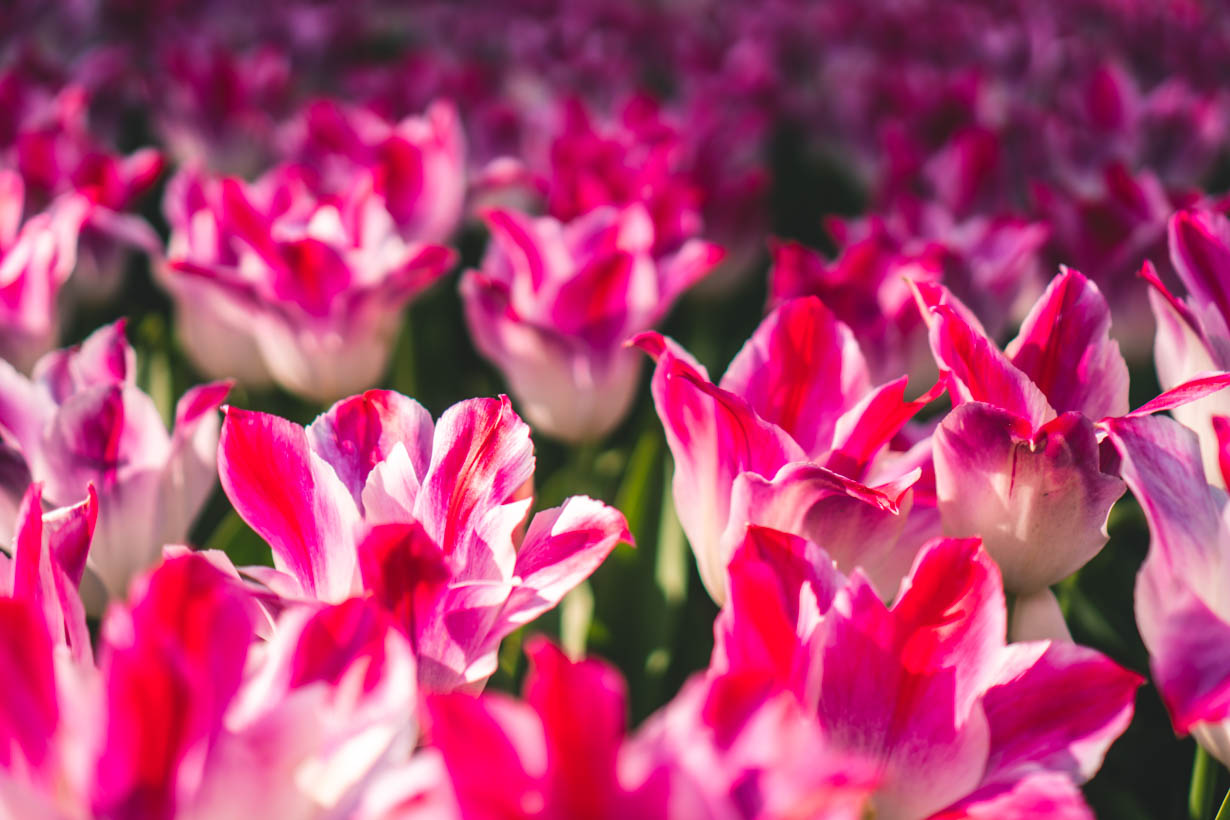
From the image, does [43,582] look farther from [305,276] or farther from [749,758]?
[305,276]

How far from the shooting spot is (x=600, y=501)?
0.52 metres

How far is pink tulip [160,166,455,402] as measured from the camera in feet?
3.09

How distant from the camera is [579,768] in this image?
32cm

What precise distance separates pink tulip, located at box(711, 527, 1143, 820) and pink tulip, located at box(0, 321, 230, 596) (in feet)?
1.30

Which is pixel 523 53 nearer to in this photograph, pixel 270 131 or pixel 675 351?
pixel 270 131

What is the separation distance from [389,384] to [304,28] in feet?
5.74

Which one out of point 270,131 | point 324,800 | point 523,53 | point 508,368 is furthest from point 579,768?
point 523,53

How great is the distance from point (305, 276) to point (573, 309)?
0.24 m

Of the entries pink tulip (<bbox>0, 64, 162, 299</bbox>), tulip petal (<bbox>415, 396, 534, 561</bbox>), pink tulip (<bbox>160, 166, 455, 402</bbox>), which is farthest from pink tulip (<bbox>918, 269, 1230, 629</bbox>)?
pink tulip (<bbox>0, 64, 162, 299</bbox>)

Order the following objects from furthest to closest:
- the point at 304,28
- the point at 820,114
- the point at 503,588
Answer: the point at 304,28
the point at 820,114
the point at 503,588

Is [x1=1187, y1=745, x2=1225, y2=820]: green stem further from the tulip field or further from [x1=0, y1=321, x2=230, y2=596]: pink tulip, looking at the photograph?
[x1=0, y1=321, x2=230, y2=596]: pink tulip

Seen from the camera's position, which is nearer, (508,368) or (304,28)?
(508,368)

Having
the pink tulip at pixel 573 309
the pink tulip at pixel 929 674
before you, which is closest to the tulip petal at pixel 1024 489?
the pink tulip at pixel 929 674

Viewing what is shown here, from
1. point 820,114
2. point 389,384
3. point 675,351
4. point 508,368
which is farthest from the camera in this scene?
point 820,114
